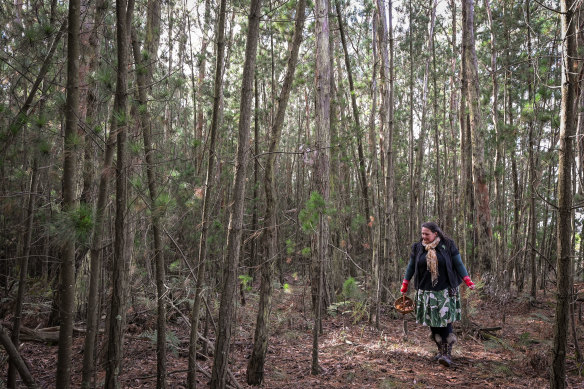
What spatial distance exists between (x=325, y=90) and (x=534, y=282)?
680 centimetres

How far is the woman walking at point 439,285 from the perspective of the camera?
185 inches

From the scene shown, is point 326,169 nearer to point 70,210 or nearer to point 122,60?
point 122,60

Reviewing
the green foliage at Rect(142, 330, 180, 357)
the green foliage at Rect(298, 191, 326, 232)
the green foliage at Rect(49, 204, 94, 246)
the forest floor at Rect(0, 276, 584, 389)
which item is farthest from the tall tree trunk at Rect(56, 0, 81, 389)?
the green foliage at Rect(142, 330, 180, 357)

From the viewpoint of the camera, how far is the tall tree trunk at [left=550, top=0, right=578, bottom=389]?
9.35ft

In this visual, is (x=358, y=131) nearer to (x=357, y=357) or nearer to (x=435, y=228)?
(x=435, y=228)

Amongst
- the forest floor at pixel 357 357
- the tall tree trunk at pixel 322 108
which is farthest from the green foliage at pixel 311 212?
the forest floor at pixel 357 357

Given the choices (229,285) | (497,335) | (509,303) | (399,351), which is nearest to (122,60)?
(229,285)

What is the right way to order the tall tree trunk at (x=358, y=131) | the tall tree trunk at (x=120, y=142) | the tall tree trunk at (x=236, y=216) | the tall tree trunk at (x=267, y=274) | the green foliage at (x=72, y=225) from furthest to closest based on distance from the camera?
the tall tree trunk at (x=358, y=131) → the tall tree trunk at (x=267, y=274) → the tall tree trunk at (x=236, y=216) → the tall tree trunk at (x=120, y=142) → the green foliage at (x=72, y=225)

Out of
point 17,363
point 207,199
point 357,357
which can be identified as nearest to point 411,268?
point 357,357

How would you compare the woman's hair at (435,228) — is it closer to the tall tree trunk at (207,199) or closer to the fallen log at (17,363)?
the tall tree trunk at (207,199)

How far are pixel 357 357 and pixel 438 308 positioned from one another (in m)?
1.23

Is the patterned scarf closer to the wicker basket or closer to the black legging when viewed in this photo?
the wicker basket

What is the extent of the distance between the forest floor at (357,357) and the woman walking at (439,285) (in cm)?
34

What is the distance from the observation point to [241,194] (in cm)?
313
